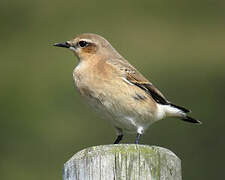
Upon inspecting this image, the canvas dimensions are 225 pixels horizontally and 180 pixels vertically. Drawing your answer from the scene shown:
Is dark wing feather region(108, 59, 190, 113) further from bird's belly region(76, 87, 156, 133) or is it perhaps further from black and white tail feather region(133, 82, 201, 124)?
bird's belly region(76, 87, 156, 133)

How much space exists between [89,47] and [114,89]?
87 centimetres

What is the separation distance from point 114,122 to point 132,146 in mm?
2663

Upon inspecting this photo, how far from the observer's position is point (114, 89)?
705 centimetres

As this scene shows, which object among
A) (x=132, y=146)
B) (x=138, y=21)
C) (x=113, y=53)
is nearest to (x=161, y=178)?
(x=132, y=146)

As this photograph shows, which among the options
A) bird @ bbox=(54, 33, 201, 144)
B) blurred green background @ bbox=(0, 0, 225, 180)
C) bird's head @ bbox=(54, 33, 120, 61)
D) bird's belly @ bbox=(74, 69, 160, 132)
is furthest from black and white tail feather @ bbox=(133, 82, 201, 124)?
blurred green background @ bbox=(0, 0, 225, 180)

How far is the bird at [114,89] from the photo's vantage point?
704 centimetres

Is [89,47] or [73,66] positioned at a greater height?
[89,47]

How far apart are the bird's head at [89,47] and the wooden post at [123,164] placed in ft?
10.4

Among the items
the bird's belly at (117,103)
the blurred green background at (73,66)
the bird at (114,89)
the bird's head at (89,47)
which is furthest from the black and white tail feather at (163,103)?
the blurred green background at (73,66)

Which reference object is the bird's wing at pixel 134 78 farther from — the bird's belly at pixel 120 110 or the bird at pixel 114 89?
the bird's belly at pixel 120 110

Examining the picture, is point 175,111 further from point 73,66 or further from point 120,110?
point 73,66

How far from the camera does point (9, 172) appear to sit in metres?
12.9

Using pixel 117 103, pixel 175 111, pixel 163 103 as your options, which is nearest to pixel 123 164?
pixel 117 103

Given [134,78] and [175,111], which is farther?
[175,111]
